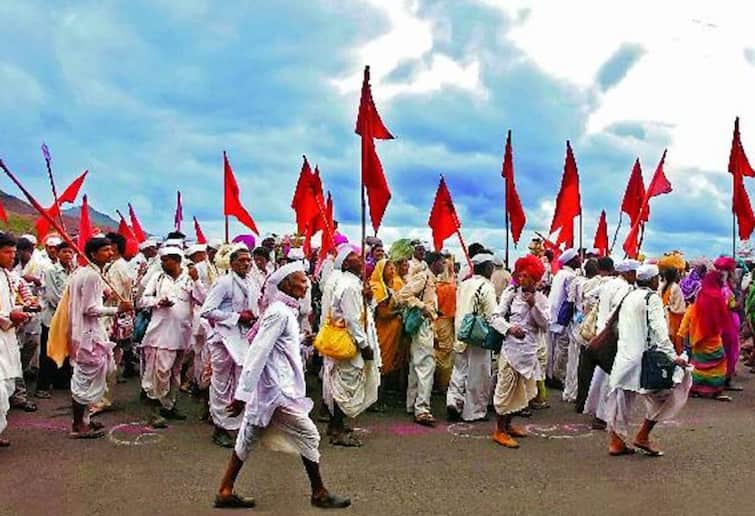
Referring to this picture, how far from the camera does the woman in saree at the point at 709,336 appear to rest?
10.5 m

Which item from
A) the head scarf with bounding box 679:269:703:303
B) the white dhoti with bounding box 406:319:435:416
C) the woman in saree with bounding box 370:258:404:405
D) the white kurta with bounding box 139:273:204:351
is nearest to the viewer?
the white kurta with bounding box 139:273:204:351

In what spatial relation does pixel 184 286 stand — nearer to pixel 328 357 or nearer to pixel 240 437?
pixel 328 357

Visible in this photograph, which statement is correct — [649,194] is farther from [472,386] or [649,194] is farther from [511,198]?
[472,386]

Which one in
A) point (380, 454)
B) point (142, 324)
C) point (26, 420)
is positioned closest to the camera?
point (380, 454)

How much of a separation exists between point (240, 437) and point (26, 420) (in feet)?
13.7

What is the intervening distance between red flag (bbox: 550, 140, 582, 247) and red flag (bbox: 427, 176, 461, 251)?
76.8 inches

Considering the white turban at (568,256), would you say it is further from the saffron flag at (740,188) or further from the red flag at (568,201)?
the saffron flag at (740,188)

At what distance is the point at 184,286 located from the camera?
874 centimetres

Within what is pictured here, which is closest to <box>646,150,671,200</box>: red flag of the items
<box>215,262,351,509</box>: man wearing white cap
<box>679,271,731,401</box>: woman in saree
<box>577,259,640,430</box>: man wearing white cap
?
<box>679,271,731,401</box>: woman in saree

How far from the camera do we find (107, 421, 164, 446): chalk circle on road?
7.60m

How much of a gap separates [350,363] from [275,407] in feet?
7.11

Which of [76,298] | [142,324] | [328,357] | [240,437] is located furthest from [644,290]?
[142,324]

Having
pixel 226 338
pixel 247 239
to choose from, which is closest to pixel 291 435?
pixel 226 338

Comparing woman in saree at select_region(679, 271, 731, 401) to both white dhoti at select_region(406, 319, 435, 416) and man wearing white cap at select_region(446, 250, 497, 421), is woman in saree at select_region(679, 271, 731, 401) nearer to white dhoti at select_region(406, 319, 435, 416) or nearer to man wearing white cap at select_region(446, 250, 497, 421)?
man wearing white cap at select_region(446, 250, 497, 421)
